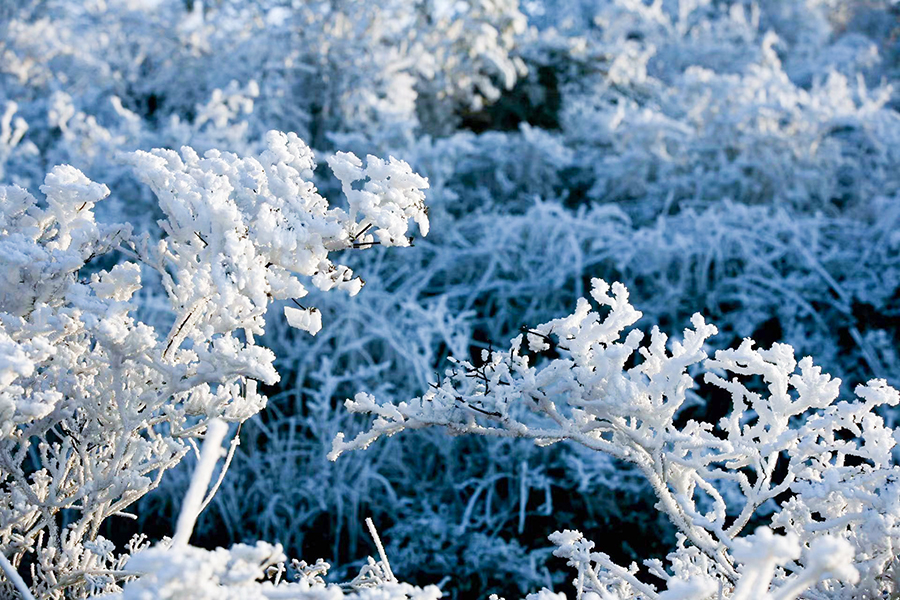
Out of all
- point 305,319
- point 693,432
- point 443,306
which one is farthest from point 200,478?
point 443,306

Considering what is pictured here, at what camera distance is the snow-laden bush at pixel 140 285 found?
1.20 m

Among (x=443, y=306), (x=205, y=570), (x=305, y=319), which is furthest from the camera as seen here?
(x=443, y=306)

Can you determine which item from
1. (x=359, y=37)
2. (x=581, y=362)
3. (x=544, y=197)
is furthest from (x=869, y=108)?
(x=581, y=362)

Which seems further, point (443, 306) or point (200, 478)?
point (443, 306)

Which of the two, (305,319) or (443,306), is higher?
(305,319)

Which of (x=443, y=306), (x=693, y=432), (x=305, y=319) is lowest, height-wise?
(x=443, y=306)

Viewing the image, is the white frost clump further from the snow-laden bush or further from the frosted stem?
the snow-laden bush

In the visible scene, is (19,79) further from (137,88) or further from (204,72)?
(204,72)

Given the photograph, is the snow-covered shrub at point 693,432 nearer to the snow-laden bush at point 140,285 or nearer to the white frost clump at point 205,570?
the snow-laden bush at point 140,285

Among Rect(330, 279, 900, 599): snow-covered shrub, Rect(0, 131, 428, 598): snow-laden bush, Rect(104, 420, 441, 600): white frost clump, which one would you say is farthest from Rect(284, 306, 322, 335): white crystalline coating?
Rect(104, 420, 441, 600): white frost clump

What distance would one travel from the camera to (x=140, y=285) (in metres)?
1.30

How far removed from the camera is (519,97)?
5.51 meters

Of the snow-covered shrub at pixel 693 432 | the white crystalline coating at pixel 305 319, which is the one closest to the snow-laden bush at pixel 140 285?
the white crystalline coating at pixel 305 319

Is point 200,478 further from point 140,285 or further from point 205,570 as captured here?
point 140,285
